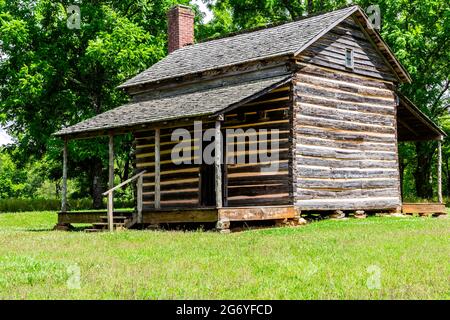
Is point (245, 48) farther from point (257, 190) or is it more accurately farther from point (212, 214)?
point (212, 214)

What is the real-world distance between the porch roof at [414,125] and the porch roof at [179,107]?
696cm

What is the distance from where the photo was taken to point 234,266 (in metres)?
10.7

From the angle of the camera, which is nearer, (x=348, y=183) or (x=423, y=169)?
(x=348, y=183)

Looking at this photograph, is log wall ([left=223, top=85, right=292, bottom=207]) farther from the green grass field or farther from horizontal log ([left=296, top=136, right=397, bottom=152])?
the green grass field

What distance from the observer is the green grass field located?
8.34m

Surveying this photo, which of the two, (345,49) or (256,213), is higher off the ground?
(345,49)

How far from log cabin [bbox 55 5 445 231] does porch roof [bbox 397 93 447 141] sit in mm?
154

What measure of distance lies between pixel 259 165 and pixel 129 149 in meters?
20.9

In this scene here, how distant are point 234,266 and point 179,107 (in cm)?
1142

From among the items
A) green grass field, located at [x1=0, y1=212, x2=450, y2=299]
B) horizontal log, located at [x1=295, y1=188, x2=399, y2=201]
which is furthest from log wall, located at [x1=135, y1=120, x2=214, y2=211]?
green grass field, located at [x1=0, y1=212, x2=450, y2=299]

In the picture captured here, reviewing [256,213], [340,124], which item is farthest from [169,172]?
[340,124]

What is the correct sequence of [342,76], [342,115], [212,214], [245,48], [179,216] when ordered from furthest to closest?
[245,48]
[342,76]
[342,115]
[179,216]
[212,214]
